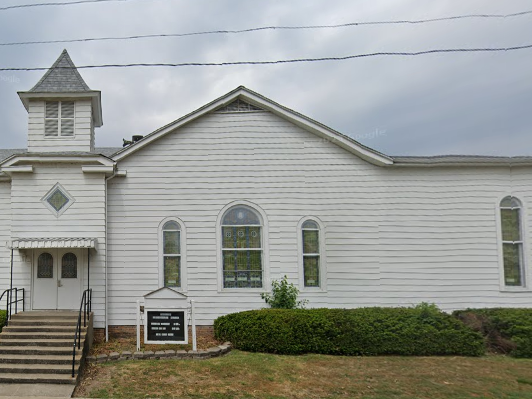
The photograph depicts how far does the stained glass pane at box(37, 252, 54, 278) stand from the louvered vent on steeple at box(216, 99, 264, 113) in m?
7.04

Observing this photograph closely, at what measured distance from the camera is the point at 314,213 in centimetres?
1262

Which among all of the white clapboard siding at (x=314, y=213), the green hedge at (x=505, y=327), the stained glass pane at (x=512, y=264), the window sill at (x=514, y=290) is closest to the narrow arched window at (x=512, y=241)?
the stained glass pane at (x=512, y=264)

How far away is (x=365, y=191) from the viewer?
1278cm

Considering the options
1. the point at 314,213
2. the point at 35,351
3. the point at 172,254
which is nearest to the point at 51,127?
the point at 172,254

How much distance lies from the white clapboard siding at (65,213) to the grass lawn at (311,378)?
3.52 meters

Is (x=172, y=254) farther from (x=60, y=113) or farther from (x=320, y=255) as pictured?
(x=60, y=113)

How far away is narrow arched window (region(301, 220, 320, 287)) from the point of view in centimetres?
1248

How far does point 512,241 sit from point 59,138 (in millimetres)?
15056

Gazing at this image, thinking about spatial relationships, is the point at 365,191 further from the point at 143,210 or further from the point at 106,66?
the point at 106,66

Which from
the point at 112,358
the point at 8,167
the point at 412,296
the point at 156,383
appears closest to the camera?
the point at 156,383

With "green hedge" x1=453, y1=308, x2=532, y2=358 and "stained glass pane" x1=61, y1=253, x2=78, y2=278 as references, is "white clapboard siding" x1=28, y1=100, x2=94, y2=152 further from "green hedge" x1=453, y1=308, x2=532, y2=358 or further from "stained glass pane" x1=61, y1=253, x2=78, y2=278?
"green hedge" x1=453, y1=308, x2=532, y2=358

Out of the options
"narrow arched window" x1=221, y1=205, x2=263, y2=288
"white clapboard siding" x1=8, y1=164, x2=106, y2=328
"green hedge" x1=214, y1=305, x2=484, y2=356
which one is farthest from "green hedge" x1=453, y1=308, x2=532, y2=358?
"white clapboard siding" x1=8, y1=164, x2=106, y2=328

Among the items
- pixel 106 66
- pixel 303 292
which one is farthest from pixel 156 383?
pixel 106 66

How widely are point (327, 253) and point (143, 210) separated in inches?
237
